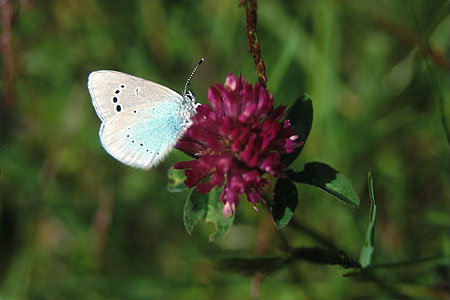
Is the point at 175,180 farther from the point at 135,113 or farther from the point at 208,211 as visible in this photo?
the point at 135,113

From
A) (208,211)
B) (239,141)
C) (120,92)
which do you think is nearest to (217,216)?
(208,211)

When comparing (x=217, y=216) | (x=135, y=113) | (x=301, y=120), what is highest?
(x=301, y=120)

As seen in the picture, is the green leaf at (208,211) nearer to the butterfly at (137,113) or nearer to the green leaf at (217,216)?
the green leaf at (217,216)

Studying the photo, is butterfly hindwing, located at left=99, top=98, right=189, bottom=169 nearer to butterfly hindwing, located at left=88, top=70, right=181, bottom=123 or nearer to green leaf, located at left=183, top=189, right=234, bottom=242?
butterfly hindwing, located at left=88, top=70, right=181, bottom=123

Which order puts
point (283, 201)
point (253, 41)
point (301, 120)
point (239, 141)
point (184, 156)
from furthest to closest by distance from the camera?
1. point (184, 156)
2. point (301, 120)
3. point (283, 201)
4. point (239, 141)
5. point (253, 41)

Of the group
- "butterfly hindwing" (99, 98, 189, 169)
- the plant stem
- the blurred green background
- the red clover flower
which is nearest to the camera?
the plant stem

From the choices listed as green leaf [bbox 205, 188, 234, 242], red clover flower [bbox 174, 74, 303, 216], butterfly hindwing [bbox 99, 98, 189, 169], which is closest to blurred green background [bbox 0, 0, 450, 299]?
green leaf [bbox 205, 188, 234, 242]

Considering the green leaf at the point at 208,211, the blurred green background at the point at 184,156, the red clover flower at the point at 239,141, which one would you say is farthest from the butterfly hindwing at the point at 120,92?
the blurred green background at the point at 184,156
